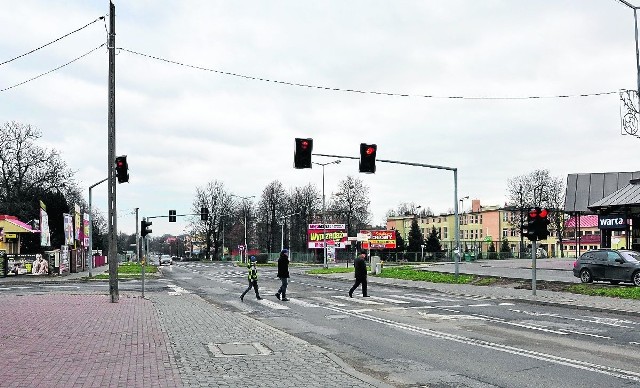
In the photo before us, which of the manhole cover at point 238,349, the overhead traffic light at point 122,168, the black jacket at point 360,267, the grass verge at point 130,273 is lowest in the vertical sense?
the grass verge at point 130,273

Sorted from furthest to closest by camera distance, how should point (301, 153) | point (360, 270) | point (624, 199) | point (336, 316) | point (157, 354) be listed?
point (624, 199), point (301, 153), point (360, 270), point (336, 316), point (157, 354)

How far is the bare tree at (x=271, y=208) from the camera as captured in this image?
346 ft

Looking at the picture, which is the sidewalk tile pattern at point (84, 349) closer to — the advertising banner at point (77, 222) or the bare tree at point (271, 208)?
the advertising banner at point (77, 222)

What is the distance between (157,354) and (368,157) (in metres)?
17.6

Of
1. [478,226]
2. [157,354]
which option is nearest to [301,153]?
[157,354]

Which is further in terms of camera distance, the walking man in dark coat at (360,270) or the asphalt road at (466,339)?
the walking man in dark coat at (360,270)

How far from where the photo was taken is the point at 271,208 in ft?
348

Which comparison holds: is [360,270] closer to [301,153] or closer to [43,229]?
[301,153]

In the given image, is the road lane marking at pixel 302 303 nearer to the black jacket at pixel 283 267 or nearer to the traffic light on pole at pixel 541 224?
the black jacket at pixel 283 267

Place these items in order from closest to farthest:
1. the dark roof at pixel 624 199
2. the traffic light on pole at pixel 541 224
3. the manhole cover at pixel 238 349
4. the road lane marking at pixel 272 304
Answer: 1. the manhole cover at pixel 238 349
2. the road lane marking at pixel 272 304
3. the traffic light on pole at pixel 541 224
4. the dark roof at pixel 624 199

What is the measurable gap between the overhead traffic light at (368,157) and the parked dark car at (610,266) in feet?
33.1

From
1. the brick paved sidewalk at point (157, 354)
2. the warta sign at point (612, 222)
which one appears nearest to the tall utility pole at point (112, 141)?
the brick paved sidewalk at point (157, 354)

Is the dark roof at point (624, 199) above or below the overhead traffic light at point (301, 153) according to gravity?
below

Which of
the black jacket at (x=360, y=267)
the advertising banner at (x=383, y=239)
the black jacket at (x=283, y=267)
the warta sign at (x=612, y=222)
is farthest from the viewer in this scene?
the advertising banner at (x=383, y=239)
